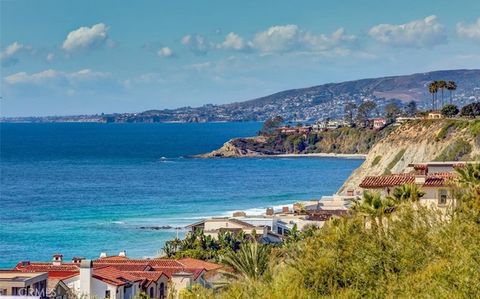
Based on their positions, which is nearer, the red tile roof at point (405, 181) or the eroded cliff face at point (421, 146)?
the red tile roof at point (405, 181)

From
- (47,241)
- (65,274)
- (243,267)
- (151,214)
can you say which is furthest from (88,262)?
(151,214)

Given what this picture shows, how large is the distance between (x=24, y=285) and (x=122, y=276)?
856 cm

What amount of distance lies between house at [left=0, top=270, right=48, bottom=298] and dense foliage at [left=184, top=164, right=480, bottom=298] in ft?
28.3

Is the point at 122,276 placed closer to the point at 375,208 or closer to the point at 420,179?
the point at 375,208

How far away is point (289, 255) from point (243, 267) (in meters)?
3.34

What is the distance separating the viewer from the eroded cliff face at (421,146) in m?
124

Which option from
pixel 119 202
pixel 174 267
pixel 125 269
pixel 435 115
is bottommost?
pixel 119 202

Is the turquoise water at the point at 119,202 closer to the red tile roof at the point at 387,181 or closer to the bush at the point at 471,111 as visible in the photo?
the bush at the point at 471,111

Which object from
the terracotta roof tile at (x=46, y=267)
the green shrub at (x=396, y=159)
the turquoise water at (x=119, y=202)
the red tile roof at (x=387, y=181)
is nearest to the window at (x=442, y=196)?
the red tile roof at (x=387, y=181)

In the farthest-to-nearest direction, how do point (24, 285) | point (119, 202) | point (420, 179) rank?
point (119, 202)
point (420, 179)
point (24, 285)

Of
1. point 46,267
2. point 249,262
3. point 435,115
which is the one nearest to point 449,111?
point 435,115

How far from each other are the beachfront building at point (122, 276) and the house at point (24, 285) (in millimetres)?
921

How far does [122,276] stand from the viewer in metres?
47.4

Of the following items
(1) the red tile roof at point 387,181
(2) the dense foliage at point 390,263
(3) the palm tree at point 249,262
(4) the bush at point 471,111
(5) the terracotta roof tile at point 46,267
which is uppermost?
(4) the bush at point 471,111
